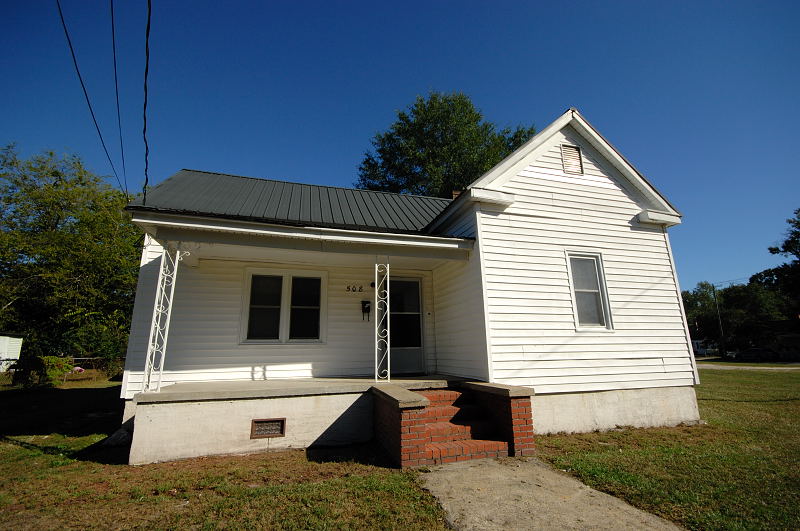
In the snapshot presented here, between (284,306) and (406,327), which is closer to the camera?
(284,306)

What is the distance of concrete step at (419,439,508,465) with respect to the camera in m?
4.43

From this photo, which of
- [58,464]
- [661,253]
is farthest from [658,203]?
[58,464]

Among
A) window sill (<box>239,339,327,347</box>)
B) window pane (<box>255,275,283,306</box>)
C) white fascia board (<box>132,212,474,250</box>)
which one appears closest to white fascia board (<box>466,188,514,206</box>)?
white fascia board (<box>132,212,474,250</box>)

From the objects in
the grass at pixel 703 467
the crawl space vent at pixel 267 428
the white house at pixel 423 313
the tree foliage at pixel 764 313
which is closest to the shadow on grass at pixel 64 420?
the white house at pixel 423 313

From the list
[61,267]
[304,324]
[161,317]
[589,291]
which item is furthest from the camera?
[61,267]

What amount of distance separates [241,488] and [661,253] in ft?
29.1

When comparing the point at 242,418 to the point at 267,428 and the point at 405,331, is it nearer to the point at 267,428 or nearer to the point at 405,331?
the point at 267,428

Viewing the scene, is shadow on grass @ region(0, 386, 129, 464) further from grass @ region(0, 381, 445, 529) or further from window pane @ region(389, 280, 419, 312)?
window pane @ region(389, 280, 419, 312)

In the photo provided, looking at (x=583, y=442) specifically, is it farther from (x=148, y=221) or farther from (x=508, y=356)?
(x=148, y=221)

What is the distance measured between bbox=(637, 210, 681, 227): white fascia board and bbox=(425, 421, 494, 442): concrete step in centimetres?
581

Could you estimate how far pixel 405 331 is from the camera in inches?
328

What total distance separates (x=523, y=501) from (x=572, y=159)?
22.6 ft

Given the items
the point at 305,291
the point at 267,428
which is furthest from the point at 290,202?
the point at 267,428

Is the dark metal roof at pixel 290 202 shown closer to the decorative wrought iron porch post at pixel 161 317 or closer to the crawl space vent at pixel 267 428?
the decorative wrought iron porch post at pixel 161 317
